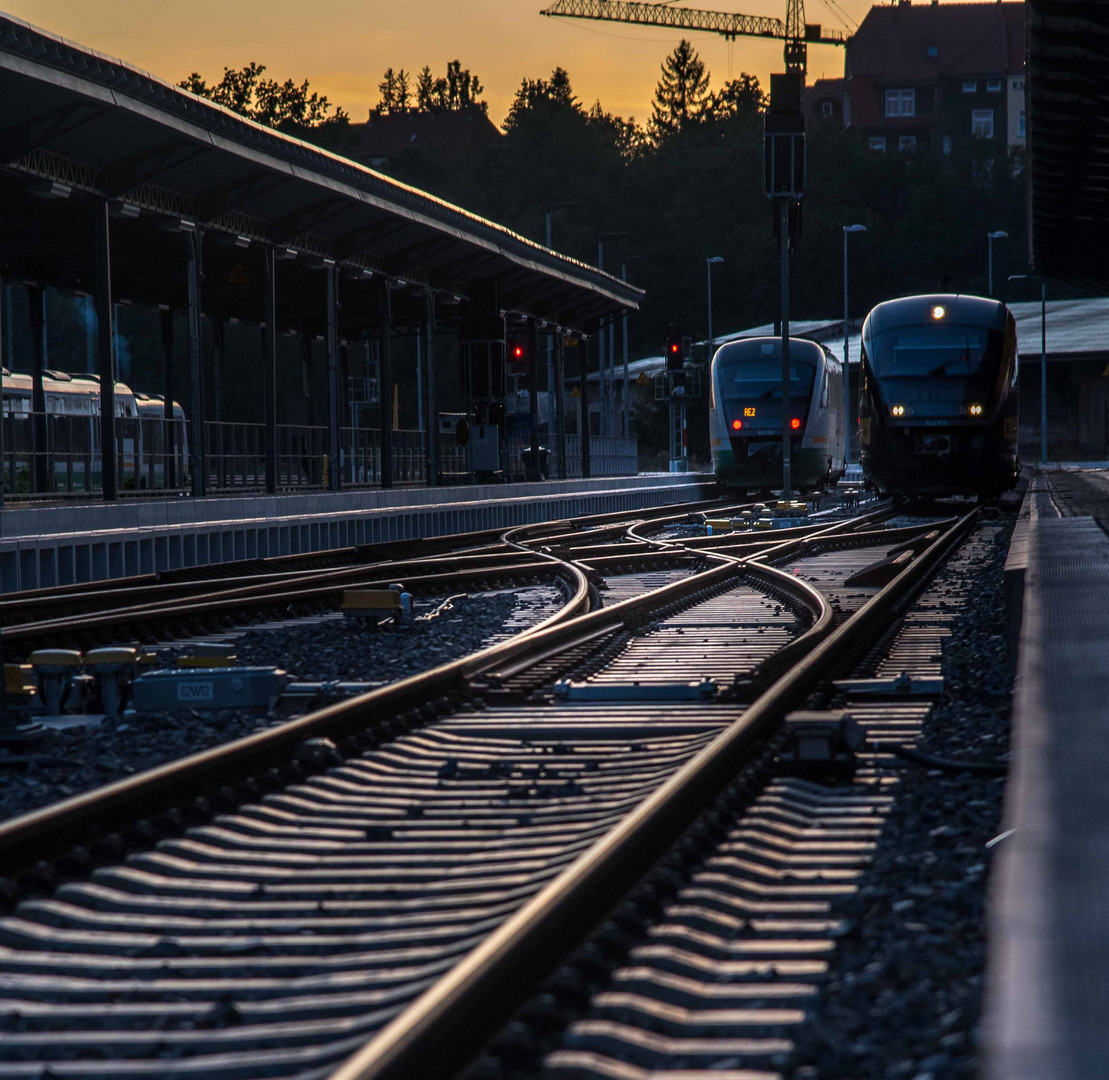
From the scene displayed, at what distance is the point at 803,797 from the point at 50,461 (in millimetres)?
17420

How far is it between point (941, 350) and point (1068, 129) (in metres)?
5.27

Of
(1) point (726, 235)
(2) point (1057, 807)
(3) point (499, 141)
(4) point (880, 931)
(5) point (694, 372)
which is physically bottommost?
(4) point (880, 931)

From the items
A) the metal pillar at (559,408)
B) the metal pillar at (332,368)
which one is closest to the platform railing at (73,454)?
the metal pillar at (332,368)

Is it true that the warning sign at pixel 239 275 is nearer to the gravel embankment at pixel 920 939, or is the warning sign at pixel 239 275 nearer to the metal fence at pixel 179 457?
the metal fence at pixel 179 457

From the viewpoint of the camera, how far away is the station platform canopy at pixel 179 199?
50.5 feet

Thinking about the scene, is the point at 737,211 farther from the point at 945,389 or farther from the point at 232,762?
the point at 232,762

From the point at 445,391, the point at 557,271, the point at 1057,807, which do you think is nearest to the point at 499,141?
the point at 445,391

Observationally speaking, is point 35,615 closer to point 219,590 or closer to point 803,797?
point 219,590

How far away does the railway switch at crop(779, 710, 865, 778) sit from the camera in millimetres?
5848

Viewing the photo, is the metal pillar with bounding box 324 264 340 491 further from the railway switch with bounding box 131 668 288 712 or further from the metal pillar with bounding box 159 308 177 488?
the railway switch with bounding box 131 668 288 712

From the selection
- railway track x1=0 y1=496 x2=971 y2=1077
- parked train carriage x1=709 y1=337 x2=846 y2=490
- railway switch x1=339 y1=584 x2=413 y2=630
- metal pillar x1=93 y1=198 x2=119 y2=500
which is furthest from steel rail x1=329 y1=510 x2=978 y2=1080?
parked train carriage x1=709 y1=337 x2=846 y2=490

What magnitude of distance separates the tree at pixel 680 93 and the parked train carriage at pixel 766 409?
122 m

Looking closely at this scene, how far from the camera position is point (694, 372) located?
46125 millimetres

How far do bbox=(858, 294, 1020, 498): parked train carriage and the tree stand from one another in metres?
130
